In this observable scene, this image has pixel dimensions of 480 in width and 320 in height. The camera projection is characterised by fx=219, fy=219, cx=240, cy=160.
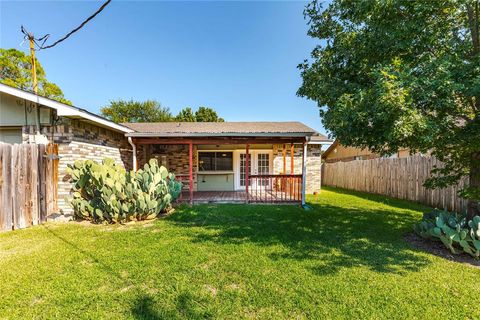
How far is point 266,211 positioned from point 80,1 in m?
7.09

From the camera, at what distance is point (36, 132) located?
6043mm

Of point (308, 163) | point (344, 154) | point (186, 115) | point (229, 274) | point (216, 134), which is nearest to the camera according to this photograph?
point (229, 274)

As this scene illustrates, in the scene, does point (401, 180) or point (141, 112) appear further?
point (141, 112)

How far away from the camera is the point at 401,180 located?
926 cm

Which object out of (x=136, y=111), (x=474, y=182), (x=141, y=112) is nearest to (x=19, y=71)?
(x=136, y=111)

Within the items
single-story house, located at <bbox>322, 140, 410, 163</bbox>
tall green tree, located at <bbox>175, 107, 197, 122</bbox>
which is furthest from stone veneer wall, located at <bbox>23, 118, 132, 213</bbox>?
tall green tree, located at <bbox>175, 107, 197, 122</bbox>

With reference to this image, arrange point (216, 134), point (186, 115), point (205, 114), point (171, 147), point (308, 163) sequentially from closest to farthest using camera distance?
point (216, 134) → point (171, 147) → point (308, 163) → point (205, 114) → point (186, 115)

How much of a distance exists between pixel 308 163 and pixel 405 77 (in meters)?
8.48

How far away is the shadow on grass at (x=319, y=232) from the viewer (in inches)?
143

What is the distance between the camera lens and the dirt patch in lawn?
3.66 metres

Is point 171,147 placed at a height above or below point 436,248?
above

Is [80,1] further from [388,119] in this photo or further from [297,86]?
[388,119]

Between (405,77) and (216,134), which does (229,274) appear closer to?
(405,77)

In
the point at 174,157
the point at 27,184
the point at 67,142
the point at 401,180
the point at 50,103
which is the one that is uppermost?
the point at 50,103
